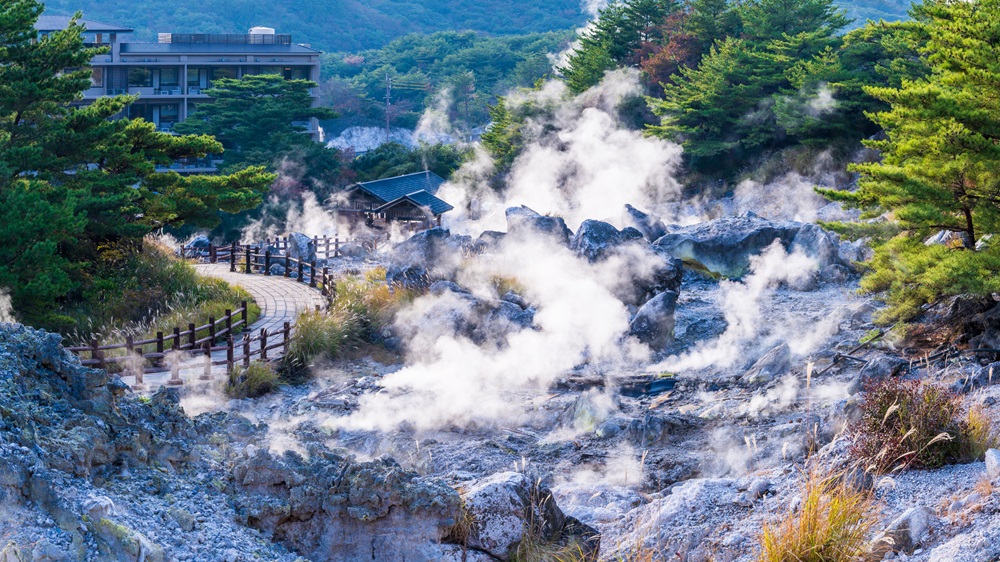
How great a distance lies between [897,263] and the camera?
13.1m

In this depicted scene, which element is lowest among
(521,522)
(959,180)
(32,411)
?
(521,522)

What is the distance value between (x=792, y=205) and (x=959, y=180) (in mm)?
18026

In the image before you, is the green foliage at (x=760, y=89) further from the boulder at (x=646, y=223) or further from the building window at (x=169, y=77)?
the building window at (x=169, y=77)

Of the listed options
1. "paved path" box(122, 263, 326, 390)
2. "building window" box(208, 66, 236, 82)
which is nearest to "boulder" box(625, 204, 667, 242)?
"paved path" box(122, 263, 326, 390)

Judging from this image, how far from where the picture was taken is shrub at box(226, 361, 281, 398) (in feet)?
48.3

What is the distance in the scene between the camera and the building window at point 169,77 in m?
52.0

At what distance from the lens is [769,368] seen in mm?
14422

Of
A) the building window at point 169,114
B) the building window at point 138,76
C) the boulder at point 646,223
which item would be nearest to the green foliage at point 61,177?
the boulder at point 646,223

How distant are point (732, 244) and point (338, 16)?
8772 cm

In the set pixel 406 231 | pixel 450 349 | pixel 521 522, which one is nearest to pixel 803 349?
pixel 450 349

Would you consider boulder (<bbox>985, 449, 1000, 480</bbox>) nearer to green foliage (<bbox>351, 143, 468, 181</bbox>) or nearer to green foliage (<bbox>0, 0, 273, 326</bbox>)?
green foliage (<bbox>0, 0, 273, 326</bbox>)

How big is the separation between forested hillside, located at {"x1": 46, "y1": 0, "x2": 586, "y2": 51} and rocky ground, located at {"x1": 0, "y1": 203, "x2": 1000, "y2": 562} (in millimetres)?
80082

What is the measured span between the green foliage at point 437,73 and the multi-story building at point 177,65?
18.5m

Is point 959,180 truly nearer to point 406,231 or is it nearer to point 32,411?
point 32,411
